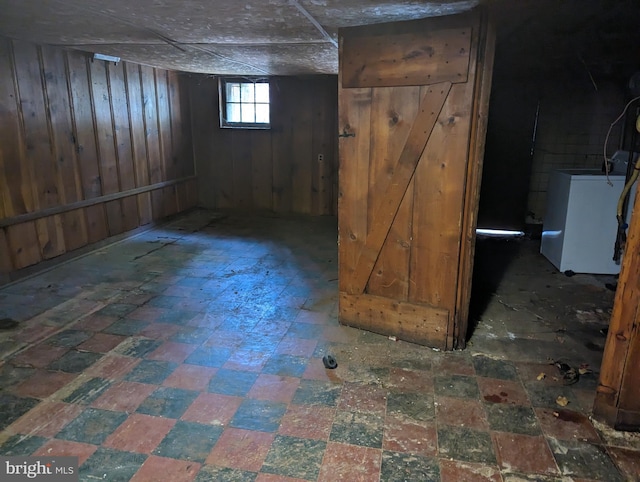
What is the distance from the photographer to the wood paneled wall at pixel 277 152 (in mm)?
6133

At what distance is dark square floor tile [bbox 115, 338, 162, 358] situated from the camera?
268 centimetres

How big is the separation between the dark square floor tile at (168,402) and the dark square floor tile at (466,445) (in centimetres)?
125

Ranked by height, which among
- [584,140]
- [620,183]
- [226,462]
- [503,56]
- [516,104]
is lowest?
[226,462]

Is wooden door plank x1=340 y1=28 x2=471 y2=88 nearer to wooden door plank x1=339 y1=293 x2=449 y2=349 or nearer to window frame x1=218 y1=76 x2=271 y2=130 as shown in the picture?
wooden door plank x1=339 y1=293 x2=449 y2=349

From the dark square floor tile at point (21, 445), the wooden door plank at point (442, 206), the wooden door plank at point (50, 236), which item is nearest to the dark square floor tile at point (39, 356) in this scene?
the dark square floor tile at point (21, 445)

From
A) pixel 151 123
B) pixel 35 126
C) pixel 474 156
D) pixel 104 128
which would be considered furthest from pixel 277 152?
pixel 474 156

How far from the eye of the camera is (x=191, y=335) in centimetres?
292

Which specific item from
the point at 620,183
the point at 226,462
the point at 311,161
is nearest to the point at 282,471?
the point at 226,462

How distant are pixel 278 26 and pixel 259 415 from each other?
7.64 ft

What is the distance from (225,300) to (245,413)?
4.77 ft

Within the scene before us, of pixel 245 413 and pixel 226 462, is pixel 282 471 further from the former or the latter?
pixel 245 413

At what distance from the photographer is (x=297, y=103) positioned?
243 inches

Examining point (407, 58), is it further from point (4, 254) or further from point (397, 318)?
point (4, 254)

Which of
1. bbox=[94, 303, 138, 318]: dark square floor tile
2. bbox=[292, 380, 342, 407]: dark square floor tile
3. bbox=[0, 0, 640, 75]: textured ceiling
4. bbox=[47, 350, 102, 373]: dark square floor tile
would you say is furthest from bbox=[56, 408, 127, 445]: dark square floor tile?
bbox=[0, 0, 640, 75]: textured ceiling
